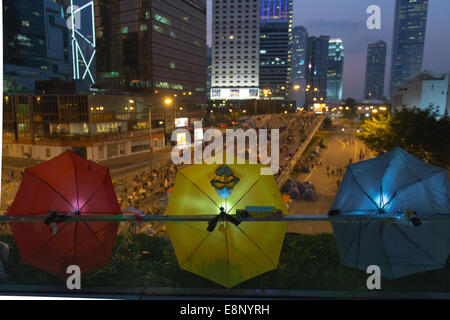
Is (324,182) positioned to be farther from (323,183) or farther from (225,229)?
(225,229)

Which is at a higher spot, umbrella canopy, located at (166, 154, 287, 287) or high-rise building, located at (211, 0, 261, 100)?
high-rise building, located at (211, 0, 261, 100)

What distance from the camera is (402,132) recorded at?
21.5 m

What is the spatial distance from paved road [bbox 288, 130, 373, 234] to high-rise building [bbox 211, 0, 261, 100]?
7576cm

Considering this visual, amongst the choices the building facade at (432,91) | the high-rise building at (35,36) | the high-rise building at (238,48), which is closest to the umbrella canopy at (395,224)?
the building facade at (432,91)

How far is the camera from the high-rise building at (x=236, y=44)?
123938 mm

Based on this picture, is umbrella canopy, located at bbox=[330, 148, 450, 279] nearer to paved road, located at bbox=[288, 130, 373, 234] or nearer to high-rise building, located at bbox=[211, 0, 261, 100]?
paved road, located at bbox=[288, 130, 373, 234]

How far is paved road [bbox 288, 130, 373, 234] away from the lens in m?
10.1

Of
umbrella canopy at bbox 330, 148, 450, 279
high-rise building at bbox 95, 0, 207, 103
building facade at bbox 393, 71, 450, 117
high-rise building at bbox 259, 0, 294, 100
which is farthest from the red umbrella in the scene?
high-rise building at bbox 259, 0, 294, 100

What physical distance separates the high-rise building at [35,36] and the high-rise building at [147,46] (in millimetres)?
11993

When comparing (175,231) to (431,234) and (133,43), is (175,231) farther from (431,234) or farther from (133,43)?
(133,43)

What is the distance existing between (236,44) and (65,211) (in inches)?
5212
